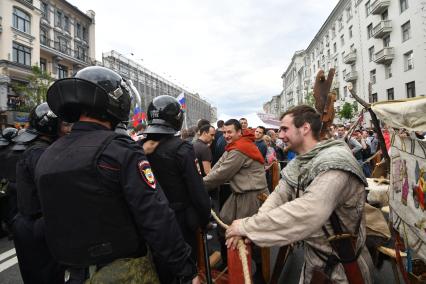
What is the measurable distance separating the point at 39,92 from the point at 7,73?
4.77m

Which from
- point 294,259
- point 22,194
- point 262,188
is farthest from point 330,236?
point 294,259

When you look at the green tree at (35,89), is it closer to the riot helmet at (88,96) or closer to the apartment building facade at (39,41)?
the apartment building facade at (39,41)

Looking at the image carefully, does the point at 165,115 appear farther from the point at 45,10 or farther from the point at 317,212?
the point at 45,10

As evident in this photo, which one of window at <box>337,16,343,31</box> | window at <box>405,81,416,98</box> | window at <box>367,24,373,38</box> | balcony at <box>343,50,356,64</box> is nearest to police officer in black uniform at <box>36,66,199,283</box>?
window at <box>405,81,416,98</box>

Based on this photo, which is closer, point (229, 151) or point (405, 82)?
point (229, 151)

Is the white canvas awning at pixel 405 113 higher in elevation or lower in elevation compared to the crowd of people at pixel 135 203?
→ higher

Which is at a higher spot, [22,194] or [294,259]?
[22,194]

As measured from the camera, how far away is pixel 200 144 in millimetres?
5535

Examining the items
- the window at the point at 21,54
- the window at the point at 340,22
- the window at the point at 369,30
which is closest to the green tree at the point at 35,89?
the window at the point at 21,54

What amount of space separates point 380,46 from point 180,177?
3540cm

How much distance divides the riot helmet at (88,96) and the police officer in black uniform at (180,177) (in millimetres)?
953

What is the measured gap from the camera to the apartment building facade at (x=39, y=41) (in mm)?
25359

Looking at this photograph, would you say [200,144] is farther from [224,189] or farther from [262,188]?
[262,188]

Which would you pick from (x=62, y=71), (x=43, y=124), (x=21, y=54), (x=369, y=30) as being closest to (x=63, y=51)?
(x=62, y=71)
